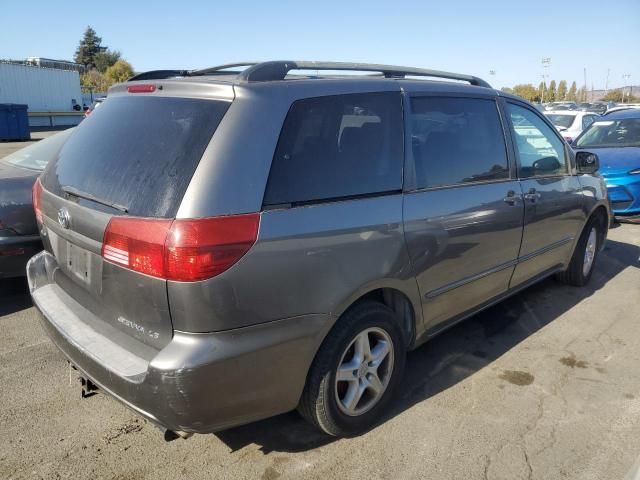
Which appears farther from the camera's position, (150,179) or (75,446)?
(75,446)

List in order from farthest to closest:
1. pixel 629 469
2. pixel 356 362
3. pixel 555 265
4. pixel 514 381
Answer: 1. pixel 555 265
2. pixel 514 381
3. pixel 356 362
4. pixel 629 469

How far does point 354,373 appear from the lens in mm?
2699

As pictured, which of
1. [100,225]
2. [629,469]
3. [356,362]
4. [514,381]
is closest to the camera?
[100,225]

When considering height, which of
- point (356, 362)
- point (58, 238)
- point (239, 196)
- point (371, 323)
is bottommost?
point (356, 362)

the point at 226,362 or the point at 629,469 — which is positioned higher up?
the point at 226,362

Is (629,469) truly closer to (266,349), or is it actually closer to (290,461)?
(290,461)

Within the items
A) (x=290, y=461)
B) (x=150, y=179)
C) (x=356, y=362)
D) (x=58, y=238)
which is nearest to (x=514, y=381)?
(x=356, y=362)

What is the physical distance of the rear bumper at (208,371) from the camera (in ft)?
6.82

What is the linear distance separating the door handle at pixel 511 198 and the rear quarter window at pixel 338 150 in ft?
3.72

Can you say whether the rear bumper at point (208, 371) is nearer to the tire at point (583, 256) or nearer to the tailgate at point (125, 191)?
the tailgate at point (125, 191)

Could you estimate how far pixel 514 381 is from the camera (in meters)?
3.35

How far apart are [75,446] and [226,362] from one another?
1.16 m

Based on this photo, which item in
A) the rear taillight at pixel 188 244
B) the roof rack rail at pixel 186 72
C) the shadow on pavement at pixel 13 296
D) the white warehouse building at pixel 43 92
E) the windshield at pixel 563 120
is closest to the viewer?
the rear taillight at pixel 188 244

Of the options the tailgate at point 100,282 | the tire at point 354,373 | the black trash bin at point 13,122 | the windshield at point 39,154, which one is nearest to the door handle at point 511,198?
the tire at point 354,373
